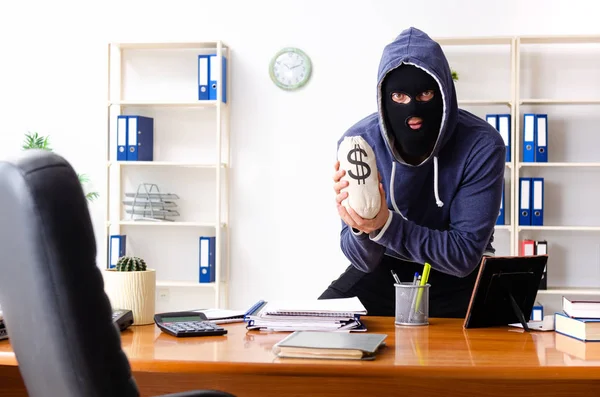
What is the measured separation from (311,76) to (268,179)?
0.68 metres

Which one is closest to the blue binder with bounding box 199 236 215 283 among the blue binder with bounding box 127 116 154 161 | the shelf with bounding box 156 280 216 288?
the shelf with bounding box 156 280 216 288

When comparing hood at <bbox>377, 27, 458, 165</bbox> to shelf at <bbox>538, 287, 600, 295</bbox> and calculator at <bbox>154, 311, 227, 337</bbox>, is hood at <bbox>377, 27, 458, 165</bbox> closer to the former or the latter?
calculator at <bbox>154, 311, 227, 337</bbox>

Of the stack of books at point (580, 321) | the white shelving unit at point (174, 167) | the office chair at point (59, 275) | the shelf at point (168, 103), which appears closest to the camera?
the office chair at point (59, 275)

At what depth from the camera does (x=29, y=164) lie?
83 cm

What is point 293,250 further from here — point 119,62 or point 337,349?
point 337,349

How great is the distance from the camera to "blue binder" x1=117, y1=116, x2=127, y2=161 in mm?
4668

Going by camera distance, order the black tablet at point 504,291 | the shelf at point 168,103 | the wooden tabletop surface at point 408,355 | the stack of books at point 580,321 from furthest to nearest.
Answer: the shelf at point 168,103 → the black tablet at point 504,291 → the stack of books at point 580,321 → the wooden tabletop surface at point 408,355

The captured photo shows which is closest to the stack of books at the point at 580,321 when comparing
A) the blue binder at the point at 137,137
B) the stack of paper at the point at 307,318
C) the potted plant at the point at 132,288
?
the stack of paper at the point at 307,318

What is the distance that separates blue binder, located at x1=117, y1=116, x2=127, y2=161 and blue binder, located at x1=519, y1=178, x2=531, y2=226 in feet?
7.66

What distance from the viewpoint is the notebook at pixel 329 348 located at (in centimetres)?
138

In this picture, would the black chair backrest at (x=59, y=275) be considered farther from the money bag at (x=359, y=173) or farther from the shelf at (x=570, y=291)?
the shelf at (x=570, y=291)

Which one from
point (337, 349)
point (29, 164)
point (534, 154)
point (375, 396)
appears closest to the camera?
point (29, 164)

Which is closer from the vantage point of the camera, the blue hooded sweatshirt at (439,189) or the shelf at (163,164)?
the blue hooded sweatshirt at (439,189)

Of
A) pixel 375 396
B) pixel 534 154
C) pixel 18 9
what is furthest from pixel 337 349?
pixel 18 9
